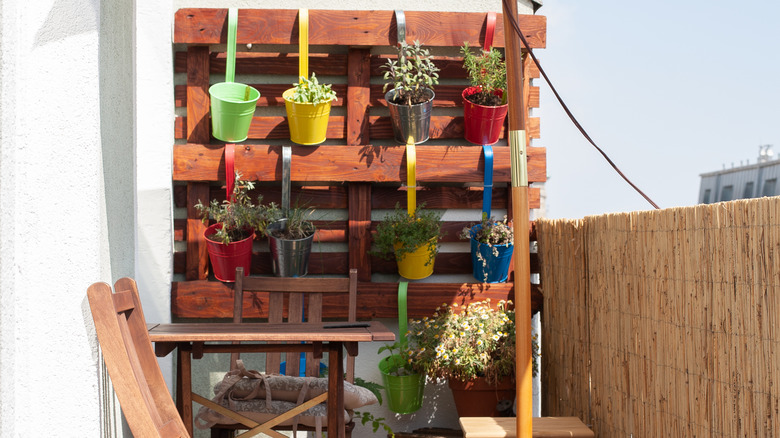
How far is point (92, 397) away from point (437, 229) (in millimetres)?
2470

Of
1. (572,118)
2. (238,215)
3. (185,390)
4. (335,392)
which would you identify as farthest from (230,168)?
(572,118)

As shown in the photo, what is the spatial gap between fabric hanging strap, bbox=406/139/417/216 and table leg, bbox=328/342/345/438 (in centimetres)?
154

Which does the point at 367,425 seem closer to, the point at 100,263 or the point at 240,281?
the point at 240,281

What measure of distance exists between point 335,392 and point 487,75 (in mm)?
2209

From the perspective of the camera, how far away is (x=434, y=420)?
14.0 ft

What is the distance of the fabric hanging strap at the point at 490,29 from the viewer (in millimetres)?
4227

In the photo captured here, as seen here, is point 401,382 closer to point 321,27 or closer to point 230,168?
point 230,168

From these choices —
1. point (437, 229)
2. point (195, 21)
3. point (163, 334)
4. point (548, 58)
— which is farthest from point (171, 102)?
point (548, 58)

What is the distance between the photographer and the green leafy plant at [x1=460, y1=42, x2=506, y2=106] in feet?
13.5

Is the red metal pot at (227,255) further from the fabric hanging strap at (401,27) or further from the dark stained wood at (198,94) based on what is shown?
the fabric hanging strap at (401,27)

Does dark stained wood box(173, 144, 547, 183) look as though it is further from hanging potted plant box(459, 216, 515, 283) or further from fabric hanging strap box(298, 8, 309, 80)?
fabric hanging strap box(298, 8, 309, 80)

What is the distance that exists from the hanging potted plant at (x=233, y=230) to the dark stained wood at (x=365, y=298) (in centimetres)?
14

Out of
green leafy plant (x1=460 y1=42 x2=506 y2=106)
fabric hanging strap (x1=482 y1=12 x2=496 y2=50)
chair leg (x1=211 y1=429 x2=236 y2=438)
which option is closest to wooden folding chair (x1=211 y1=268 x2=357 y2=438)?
chair leg (x1=211 y1=429 x2=236 y2=438)

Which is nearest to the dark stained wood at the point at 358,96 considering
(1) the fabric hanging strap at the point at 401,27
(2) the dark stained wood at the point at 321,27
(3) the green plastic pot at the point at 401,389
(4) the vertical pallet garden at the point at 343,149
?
(4) the vertical pallet garden at the point at 343,149
